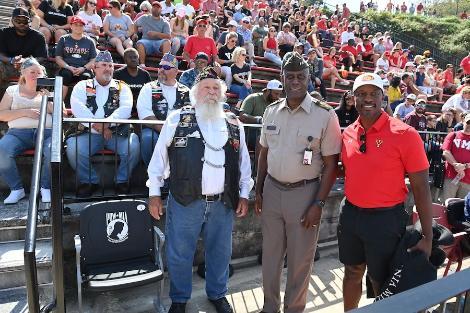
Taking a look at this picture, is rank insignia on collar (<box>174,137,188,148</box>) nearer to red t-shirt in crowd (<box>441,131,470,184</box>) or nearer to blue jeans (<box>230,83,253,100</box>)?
blue jeans (<box>230,83,253,100</box>)

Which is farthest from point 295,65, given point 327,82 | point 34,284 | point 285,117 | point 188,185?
point 327,82

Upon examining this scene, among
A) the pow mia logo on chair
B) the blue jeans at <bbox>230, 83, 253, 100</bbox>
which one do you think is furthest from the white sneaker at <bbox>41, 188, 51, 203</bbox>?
the blue jeans at <bbox>230, 83, 253, 100</bbox>

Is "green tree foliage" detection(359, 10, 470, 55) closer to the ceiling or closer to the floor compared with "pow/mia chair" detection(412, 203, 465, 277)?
closer to the ceiling

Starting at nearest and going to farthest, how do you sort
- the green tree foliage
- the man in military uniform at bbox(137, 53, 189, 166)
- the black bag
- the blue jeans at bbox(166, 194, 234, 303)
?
the blue jeans at bbox(166, 194, 234, 303) < the man in military uniform at bbox(137, 53, 189, 166) < the black bag < the green tree foliage

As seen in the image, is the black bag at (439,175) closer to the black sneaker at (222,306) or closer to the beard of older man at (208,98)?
the black sneaker at (222,306)

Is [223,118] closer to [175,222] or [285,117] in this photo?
[285,117]

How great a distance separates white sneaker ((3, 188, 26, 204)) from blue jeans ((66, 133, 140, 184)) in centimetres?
55

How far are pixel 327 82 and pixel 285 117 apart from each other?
29.8 ft

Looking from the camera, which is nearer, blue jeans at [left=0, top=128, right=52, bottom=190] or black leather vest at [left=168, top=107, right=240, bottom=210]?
black leather vest at [left=168, top=107, right=240, bottom=210]

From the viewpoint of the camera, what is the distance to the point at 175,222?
3.32m

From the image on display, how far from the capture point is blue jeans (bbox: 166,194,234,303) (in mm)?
3293

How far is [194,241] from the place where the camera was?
133 inches

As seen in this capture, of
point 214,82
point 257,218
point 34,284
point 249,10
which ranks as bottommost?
point 257,218

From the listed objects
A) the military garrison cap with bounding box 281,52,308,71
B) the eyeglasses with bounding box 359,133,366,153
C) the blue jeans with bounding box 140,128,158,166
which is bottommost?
the blue jeans with bounding box 140,128,158,166
